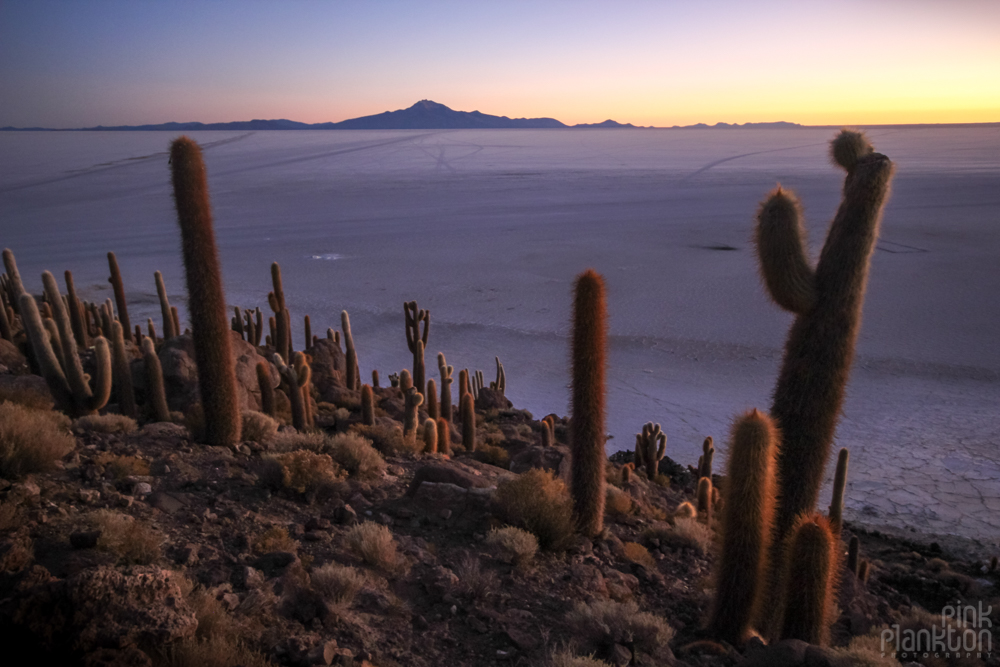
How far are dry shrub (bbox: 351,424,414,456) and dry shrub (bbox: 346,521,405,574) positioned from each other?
9.75 feet

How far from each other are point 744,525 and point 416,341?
8607 mm

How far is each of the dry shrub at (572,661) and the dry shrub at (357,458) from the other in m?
3.38

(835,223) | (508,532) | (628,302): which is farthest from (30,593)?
(628,302)

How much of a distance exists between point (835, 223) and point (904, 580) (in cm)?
444

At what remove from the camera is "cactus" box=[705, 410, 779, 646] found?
4992 millimetres

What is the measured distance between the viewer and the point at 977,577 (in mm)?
8234

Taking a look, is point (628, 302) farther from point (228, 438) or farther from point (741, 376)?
point (228, 438)

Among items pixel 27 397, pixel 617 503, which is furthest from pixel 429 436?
pixel 27 397

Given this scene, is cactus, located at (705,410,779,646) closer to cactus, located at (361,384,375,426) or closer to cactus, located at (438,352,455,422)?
cactus, located at (361,384,375,426)

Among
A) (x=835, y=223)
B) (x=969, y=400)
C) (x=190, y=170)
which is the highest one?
(x=190, y=170)

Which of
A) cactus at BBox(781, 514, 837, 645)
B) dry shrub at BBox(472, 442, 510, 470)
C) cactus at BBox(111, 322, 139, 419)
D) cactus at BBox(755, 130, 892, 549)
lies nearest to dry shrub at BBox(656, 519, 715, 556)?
cactus at BBox(755, 130, 892, 549)

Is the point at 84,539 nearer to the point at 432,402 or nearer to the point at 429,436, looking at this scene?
the point at 429,436

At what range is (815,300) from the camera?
631 cm

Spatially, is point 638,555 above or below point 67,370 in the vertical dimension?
below
